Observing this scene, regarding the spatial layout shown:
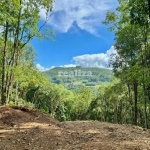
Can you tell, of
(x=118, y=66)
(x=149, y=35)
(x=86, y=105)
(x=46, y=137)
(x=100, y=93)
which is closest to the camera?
(x=46, y=137)

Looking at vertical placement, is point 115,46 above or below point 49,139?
above

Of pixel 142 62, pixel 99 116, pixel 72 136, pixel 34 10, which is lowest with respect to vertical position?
pixel 99 116

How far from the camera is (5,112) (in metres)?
13.1

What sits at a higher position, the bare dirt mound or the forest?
the forest

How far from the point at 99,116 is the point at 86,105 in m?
7.90

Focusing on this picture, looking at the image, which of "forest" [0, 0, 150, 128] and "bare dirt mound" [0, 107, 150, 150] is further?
"forest" [0, 0, 150, 128]

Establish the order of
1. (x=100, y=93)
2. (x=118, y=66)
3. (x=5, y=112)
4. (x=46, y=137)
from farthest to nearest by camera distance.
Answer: (x=100, y=93) < (x=118, y=66) < (x=5, y=112) < (x=46, y=137)

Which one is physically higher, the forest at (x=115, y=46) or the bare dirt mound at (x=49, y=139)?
the forest at (x=115, y=46)

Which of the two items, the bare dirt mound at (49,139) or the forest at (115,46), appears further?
the forest at (115,46)

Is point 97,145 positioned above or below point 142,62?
below

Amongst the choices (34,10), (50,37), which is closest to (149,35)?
(50,37)

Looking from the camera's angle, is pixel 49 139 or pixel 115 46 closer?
pixel 49 139

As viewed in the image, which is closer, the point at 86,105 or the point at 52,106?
the point at 52,106

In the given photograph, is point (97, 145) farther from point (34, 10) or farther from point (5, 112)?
point (34, 10)
